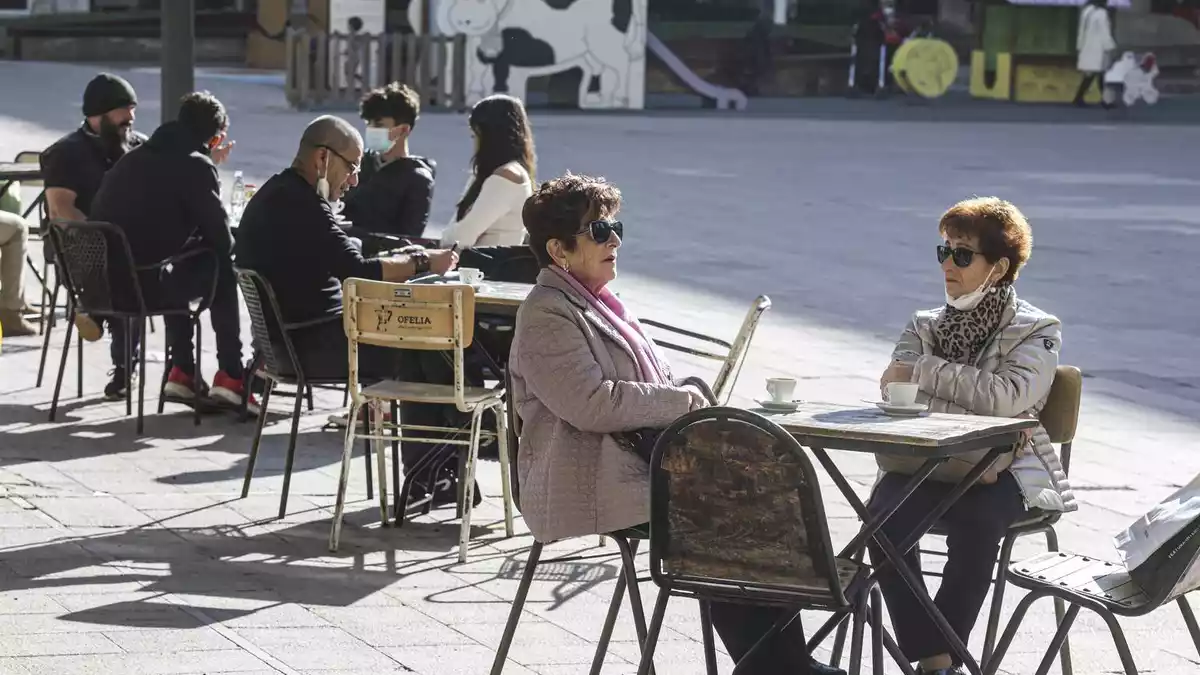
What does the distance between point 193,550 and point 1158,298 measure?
28.1ft

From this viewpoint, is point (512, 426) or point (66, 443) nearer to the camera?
point (512, 426)

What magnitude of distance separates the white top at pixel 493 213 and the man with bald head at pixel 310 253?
28.1 inches

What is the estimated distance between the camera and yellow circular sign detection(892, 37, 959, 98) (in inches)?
1462

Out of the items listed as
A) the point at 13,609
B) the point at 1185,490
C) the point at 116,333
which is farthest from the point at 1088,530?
the point at 116,333

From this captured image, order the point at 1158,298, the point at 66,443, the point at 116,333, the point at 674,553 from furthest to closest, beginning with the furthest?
the point at 1158,298
the point at 116,333
the point at 66,443
the point at 674,553

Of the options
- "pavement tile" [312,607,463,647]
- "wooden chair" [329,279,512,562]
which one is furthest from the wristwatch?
"pavement tile" [312,607,463,647]

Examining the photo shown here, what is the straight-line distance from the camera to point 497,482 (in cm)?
748

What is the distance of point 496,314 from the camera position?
6.86 metres

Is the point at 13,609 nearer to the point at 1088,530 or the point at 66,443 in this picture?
the point at 66,443

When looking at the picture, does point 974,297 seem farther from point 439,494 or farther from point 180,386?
point 180,386

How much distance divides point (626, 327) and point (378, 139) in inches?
173

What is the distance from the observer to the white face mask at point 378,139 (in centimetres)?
881

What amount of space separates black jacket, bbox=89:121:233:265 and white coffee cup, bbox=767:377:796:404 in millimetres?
4428

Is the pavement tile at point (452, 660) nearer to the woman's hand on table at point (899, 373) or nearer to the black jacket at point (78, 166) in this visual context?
the woman's hand on table at point (899, 373)
